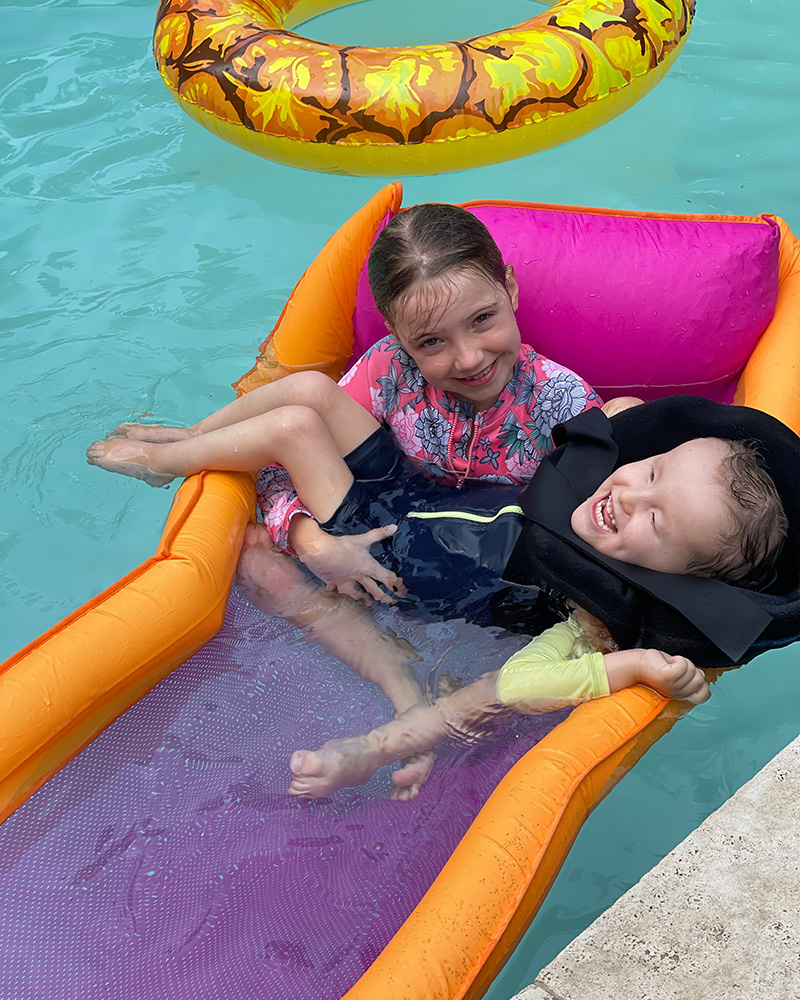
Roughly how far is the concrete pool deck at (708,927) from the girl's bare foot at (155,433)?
1.38 meters

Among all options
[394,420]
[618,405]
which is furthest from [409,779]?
[618,405]

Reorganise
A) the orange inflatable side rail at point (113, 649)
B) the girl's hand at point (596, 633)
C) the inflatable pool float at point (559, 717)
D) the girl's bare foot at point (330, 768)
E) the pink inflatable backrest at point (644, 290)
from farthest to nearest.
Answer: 1. the pink inflatable backrest at point (644, 290)
2. the girl's hand at point (596, 633)
3. the girl's bare foot at point (330, 768)
4. the orange inflatable side rail at point (113, 649)
5. the inflatable pool float at point (559, 717)

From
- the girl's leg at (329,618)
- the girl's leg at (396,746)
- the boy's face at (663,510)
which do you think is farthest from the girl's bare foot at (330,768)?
the boy's face at (663,510)

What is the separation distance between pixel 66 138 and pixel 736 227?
272 centimetres

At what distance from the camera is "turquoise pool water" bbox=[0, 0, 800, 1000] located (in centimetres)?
222

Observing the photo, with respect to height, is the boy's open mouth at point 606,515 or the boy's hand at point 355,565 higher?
the boy's open mouth at point 606,515

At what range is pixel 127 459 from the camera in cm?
216

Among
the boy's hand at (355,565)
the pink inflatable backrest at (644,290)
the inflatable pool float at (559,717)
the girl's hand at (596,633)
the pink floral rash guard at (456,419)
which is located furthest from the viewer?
the pink inflatable backrest at (644,290)

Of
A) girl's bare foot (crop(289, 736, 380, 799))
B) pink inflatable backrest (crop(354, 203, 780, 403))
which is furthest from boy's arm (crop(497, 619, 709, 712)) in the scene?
pink inflatable backrest (crop(354, 203, 780, 403))

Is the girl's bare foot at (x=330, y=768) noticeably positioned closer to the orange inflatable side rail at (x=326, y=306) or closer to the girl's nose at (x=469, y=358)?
the girl's nose at (x=469, y=358)

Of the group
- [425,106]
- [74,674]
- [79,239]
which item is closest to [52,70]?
[79,239]

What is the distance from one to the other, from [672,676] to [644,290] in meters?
0.97

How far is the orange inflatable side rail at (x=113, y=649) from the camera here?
5.08ft

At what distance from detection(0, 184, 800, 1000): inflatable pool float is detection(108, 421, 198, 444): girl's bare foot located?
223 millimetres
